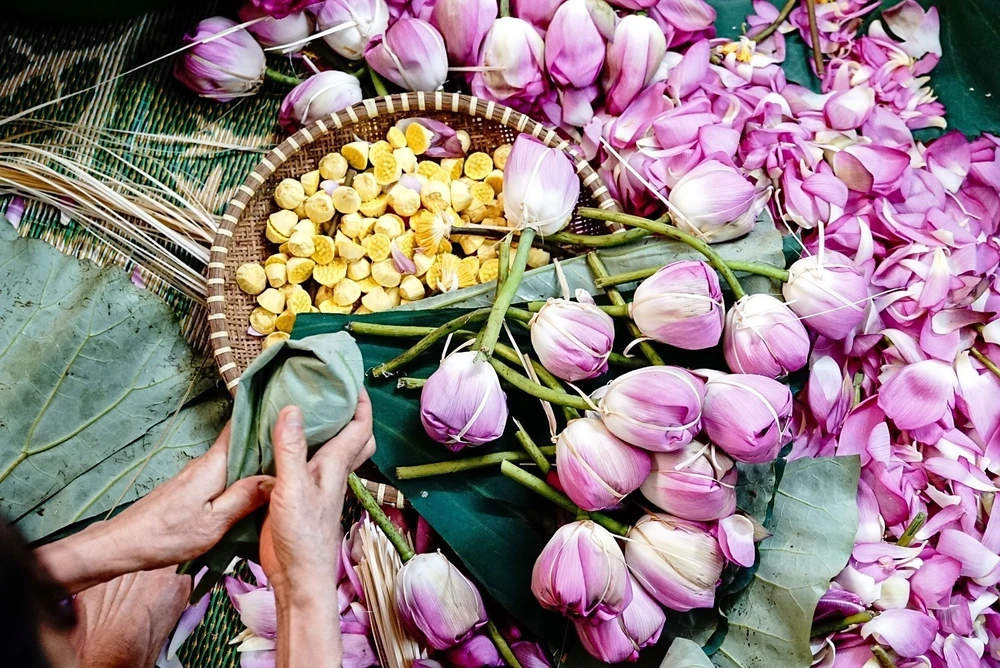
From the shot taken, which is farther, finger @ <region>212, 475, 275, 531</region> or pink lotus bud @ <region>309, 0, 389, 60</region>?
pink lotus bud @ <region>309, 0, 389, 60</region>

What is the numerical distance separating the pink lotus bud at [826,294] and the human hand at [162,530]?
0.53m

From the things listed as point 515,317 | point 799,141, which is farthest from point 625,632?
point 799,141

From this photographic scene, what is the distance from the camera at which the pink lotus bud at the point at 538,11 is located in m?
0.95

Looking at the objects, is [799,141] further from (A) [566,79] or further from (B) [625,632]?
(B) [625,632]

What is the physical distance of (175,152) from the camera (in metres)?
1.02

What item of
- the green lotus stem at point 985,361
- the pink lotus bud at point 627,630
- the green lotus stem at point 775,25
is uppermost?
the green lotus stem at point 775,25

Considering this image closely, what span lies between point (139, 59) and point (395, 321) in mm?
524

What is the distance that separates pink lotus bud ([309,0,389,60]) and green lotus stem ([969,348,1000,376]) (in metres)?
0.81

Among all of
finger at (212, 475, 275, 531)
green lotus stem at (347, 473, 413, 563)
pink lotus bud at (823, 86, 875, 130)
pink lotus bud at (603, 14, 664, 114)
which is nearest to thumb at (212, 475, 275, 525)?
finger at (212, 475, 275, 531)

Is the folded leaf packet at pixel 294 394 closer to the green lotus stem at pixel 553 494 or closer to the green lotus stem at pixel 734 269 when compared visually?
the green lotus stem at pixel 553 494

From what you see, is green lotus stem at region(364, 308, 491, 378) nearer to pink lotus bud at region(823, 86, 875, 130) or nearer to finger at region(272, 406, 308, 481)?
finger at region(272, 406, 308, 481)

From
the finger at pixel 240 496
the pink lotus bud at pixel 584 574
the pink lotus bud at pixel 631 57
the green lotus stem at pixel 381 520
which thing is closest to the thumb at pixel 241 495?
the finger at pixel 240 496

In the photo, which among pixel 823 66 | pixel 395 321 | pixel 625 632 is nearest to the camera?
pixel 625 632

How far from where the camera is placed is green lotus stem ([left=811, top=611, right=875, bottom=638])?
0.80 metres
